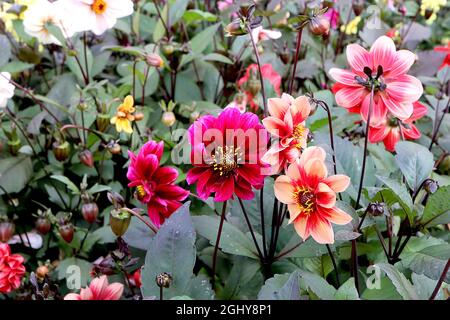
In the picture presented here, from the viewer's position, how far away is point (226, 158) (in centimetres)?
77

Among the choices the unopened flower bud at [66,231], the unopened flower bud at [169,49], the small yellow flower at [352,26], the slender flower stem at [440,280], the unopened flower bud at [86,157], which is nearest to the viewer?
the slender flower stem at [440,280]

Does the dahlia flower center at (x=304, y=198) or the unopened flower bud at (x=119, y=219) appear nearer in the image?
the dahlia flower center at (x=304, y=198)

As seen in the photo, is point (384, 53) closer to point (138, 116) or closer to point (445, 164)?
point (445, 164)

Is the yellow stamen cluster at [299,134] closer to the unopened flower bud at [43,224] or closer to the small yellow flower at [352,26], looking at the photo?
the unopened flower bud at [43,224]

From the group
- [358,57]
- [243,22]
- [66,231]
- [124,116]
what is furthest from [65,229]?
[358,57]

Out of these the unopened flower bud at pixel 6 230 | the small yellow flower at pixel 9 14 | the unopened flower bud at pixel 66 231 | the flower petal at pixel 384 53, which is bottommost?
the unopened flower bud at pixel 6 230

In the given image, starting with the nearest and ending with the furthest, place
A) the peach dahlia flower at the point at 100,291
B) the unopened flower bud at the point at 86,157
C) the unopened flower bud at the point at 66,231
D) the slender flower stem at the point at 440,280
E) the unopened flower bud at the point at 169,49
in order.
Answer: the slender flower stem at the point at 440,280, the peach dahlia flower at the point at 100,291, the unopened flower bud at the point at 66,231, the unopened flower bud at the point at 86,157, the unopened flower bud at the point at 169,49

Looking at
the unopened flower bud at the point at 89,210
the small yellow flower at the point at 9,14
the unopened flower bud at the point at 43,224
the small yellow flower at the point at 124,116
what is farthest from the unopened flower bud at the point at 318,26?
the small yellow flower at the point at 9,14

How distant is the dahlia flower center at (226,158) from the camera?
760 mm

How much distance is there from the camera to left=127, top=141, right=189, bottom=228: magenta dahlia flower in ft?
2.68

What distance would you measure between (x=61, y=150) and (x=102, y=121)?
100mm

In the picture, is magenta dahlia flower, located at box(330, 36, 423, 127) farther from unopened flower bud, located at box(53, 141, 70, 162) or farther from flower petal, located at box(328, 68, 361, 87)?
unopened flower bud, located at box(53, 141, 70, 162)

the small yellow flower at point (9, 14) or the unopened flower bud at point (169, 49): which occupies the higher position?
the small yellow flower at point (9, 14)

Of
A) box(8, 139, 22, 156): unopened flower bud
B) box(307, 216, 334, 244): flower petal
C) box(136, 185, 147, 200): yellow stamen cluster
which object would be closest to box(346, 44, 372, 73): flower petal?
box(307, 216, 334, 244): flower petal
